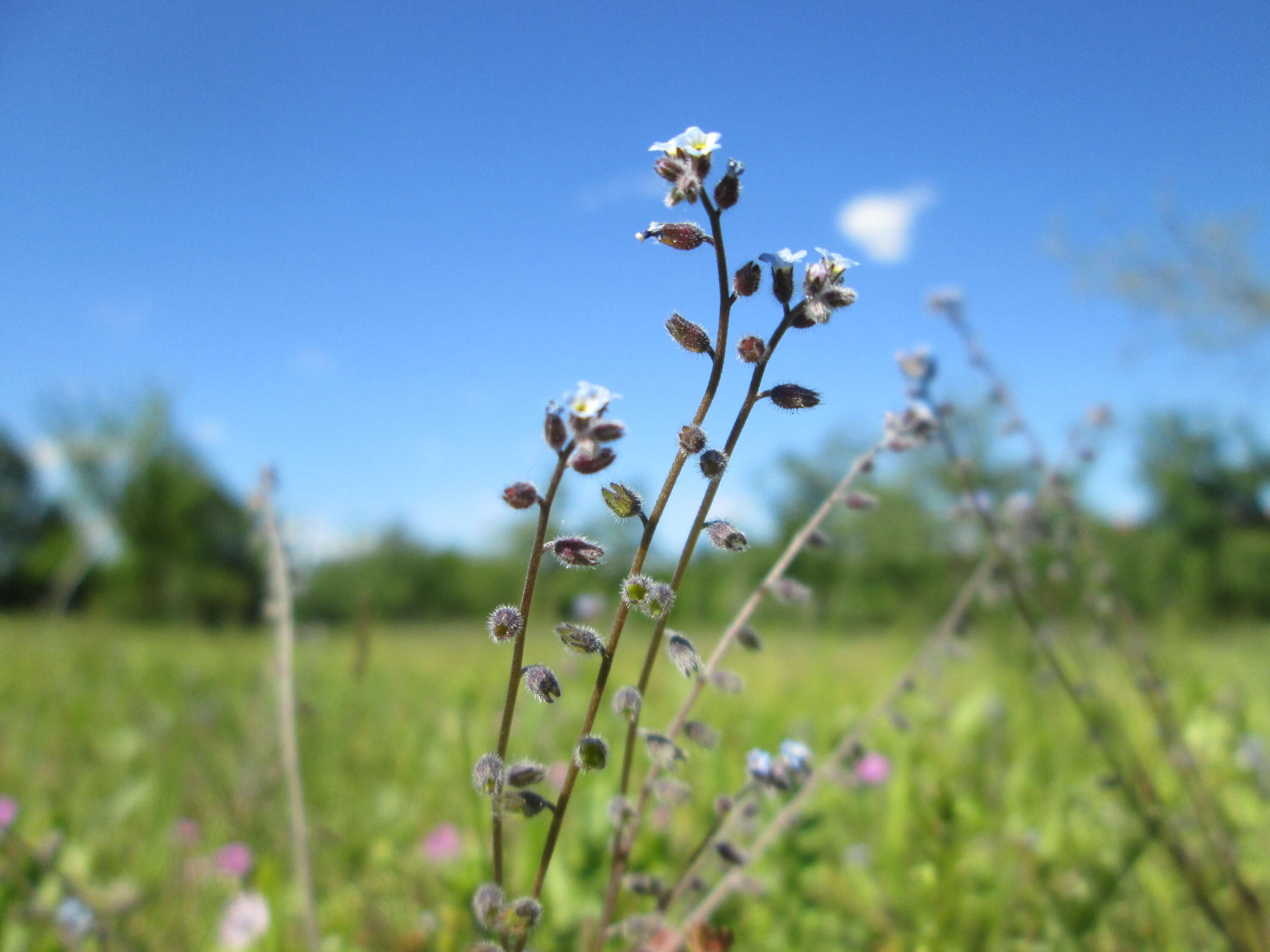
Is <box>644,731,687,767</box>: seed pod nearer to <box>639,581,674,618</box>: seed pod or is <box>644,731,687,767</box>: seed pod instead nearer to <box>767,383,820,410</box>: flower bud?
<box>639,581,674,618</box>: seed pod

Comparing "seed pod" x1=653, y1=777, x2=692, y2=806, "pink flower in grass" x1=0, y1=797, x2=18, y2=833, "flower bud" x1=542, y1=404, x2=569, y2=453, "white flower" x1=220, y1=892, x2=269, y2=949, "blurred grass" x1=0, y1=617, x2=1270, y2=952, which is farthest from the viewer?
"pink flower in grass" x1=0, y1=797, x2=18, y2=833

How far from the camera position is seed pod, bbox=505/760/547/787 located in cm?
85

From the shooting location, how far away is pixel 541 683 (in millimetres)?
762

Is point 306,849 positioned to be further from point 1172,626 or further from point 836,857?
point 1172,626

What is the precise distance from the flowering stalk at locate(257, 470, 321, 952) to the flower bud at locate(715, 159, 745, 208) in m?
1.02

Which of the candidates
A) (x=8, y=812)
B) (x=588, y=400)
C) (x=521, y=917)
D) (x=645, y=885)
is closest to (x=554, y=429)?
(x=588, y=400)

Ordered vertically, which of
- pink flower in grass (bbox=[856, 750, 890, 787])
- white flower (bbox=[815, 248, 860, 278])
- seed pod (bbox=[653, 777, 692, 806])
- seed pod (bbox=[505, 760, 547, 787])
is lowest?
pink flower in grass (bbox=[856, 750, 890, 787])

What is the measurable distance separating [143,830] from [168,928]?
2.37 feet

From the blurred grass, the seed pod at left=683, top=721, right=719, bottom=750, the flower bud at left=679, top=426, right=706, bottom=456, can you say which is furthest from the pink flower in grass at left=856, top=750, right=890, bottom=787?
the flower bud at left=679, top=426, right=706, bottom=456

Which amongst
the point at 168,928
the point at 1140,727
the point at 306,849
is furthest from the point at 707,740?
the point at 1140,727

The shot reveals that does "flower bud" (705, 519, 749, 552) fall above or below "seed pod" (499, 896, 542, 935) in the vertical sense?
above

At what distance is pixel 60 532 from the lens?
1218 inches

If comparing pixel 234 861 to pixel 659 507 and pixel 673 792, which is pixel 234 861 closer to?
pixel 673 792

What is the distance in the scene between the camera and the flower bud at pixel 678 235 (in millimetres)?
772
